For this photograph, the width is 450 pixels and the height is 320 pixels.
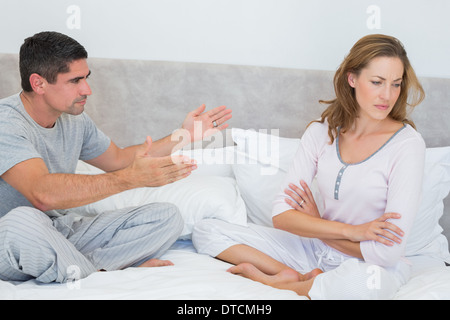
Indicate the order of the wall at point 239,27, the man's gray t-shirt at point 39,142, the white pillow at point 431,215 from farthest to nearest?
the wall at point 239,27
the white pillow at point 431,215
the man's gray t-shirt at point 39,142

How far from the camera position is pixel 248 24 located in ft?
7.84

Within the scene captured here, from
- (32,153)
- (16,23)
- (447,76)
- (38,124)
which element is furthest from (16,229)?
(447,76)

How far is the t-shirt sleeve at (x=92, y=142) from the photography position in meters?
1.99

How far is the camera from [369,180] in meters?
1.61

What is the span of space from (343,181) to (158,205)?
2.01 feet

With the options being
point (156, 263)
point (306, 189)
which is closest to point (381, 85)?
point (306, 189)

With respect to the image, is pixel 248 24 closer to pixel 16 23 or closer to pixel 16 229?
pixel 16 23

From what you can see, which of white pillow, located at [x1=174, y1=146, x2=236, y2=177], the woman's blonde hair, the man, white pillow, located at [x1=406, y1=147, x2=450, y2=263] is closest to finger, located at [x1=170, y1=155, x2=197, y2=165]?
the man

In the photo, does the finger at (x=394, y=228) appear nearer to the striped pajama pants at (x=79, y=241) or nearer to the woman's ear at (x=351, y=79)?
the woman's ear at (x=351, y=79)

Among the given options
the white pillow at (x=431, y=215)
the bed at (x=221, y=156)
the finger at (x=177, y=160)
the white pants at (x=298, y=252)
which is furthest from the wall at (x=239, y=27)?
the finger at (x=177, y=160)

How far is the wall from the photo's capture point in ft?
7.76

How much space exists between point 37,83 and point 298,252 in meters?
1.04

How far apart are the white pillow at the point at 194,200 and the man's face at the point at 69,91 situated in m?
0.42

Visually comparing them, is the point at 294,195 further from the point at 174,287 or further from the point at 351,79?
the point at 174,287
